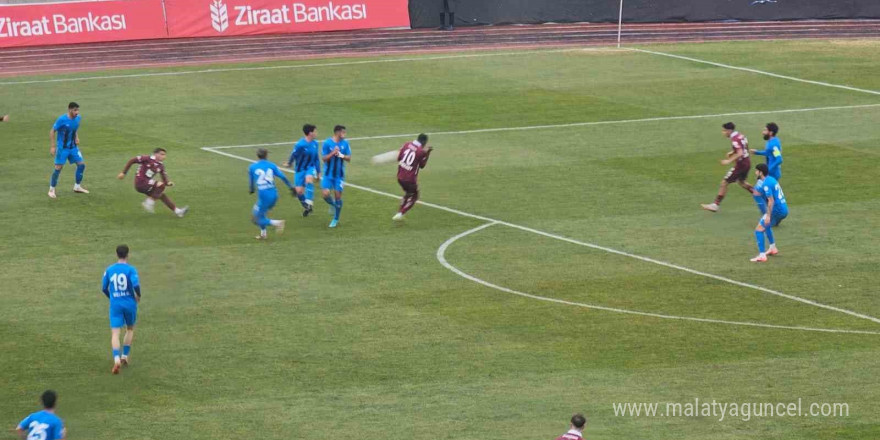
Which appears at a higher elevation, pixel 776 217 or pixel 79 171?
pixel 79 171

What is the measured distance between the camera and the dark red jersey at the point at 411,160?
86.6 feet

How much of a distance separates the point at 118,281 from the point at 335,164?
9117 mm

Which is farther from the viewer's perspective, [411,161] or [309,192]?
[309,192]

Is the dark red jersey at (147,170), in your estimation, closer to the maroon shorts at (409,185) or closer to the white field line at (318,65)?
the maroon shorts at (409,185)

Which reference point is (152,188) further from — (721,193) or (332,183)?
(721,193)

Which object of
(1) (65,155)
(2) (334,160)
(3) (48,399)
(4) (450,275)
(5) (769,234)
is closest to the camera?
(3) (48,399)

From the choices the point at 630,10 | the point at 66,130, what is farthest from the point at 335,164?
the point at 630,10

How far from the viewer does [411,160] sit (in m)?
26.4

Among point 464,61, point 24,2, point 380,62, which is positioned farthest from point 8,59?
point 464,61

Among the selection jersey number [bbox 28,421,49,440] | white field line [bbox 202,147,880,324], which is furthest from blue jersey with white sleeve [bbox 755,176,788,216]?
jersey number [bbox 28,421,49,440]

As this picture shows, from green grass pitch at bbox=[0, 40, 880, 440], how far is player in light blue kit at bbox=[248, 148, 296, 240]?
689mm

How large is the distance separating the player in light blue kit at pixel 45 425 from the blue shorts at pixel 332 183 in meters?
13.1

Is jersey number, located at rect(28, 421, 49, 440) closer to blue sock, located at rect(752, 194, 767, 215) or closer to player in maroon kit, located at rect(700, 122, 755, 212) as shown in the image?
blue sock, located at rect(752, 194, 767, 215)

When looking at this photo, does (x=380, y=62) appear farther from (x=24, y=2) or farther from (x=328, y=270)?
(x=328, y=270)
